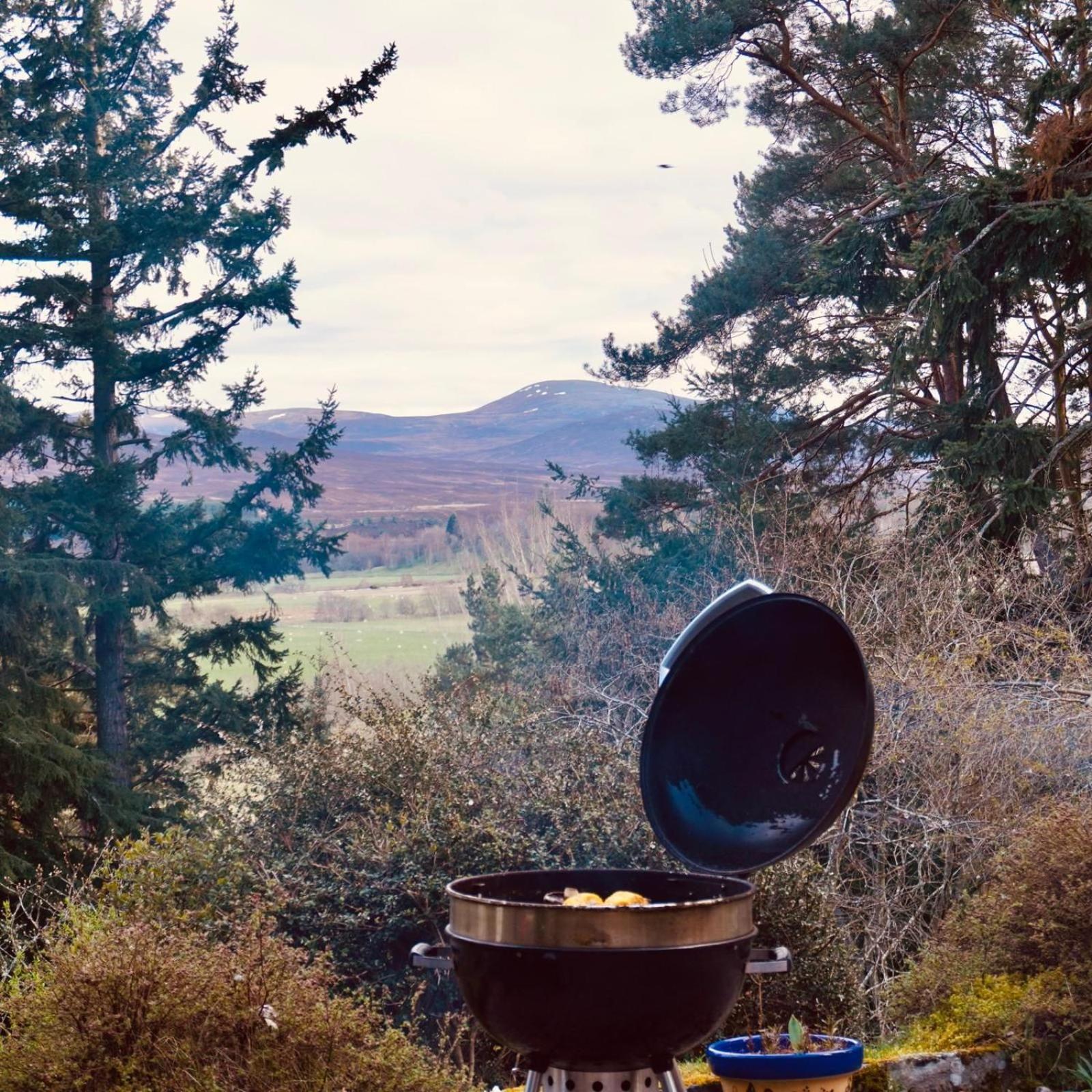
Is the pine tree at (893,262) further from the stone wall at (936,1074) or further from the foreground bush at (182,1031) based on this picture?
the foreground bush at (182,1031)

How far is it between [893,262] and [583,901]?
12.2 m

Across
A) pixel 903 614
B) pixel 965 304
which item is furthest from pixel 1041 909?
pixel 965 304

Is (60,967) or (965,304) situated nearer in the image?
(60,967)

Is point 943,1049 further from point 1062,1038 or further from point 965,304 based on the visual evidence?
point 965,304

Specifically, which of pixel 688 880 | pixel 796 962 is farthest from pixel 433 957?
pixel 796 962

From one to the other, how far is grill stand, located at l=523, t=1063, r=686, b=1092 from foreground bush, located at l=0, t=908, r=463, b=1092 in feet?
2.43

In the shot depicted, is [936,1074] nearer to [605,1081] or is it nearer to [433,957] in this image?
[605,1081]

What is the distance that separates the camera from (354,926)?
5.91 m

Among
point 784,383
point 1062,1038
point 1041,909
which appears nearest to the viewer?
point 1062,1038

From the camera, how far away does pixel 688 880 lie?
3086 mm

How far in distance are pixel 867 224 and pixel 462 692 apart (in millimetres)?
5930

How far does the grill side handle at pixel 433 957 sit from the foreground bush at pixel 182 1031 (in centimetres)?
55

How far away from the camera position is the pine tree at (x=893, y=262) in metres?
11.0

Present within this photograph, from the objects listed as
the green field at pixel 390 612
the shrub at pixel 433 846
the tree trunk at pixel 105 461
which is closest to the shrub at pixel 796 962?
the shrub at pixel 433 846
